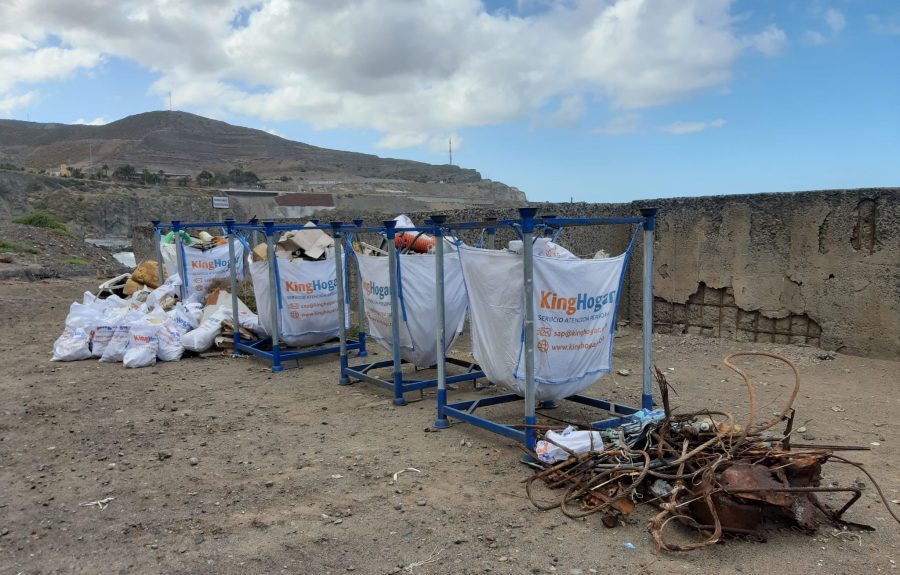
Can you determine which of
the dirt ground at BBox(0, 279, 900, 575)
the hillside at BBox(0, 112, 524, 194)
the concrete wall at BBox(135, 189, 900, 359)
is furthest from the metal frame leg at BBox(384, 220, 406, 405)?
the hillside at BBox(0, 112, 524, 194)

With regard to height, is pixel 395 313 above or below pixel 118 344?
above

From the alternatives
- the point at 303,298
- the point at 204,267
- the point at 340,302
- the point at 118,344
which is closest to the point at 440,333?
the point at 340,302

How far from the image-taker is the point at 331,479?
3914 mm

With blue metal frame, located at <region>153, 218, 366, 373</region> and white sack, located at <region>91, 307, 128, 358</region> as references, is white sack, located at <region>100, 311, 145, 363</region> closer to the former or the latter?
white sack, located at <region>91, 307, 128, 358</region>

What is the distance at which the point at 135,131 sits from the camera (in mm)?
83750

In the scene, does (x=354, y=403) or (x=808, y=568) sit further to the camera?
(x=354, y=403)

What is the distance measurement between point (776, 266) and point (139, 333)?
23.2ft

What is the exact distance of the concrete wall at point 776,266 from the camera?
18.6ft

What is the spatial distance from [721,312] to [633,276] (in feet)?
3.72

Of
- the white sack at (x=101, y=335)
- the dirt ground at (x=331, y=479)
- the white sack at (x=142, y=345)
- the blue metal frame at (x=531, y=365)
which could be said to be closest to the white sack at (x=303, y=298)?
the dirt ground at (x=331, y=479)

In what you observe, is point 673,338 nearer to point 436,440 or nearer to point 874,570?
point 436,440

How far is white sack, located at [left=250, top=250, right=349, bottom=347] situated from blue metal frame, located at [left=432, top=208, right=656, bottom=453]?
259 cm

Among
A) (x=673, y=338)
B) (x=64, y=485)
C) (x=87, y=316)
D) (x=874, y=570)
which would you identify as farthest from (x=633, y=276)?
(x=87, y=316)

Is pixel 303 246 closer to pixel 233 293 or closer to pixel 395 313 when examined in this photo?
pixel 233 293
